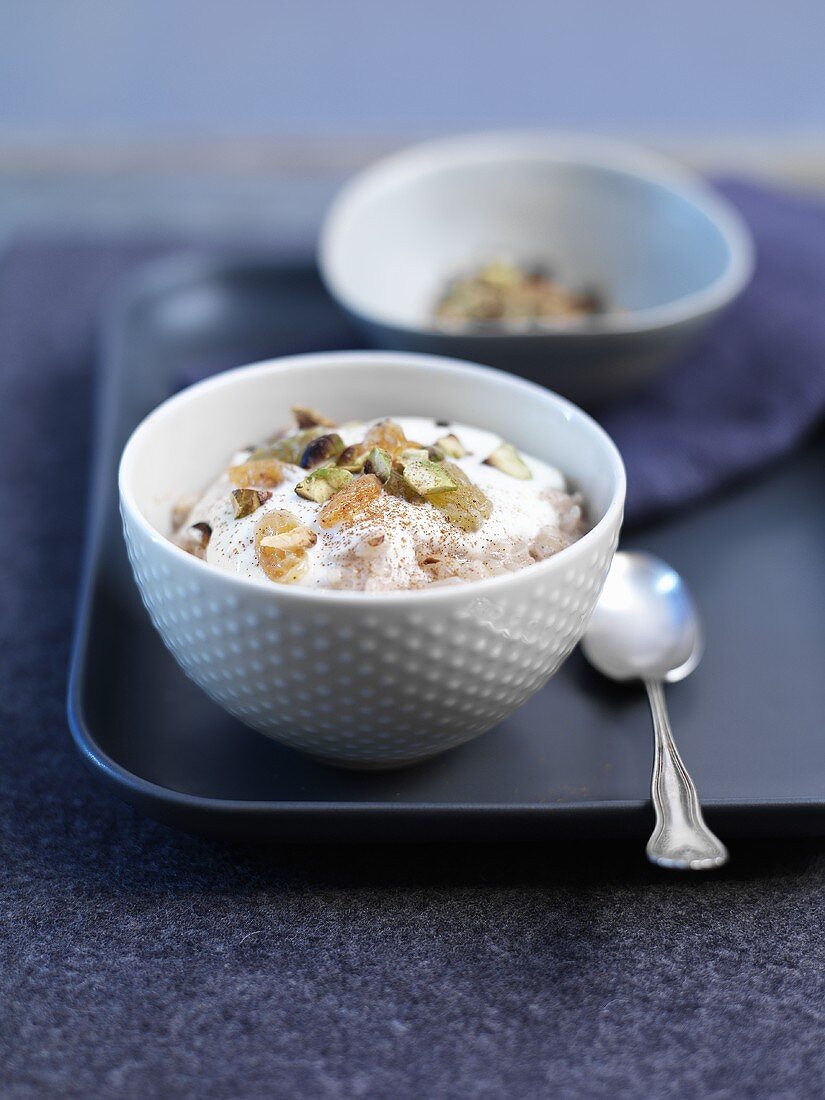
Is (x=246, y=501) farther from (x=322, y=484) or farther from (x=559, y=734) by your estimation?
(x=559, y=734)

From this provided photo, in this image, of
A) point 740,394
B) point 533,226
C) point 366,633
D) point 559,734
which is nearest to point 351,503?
point 366,633

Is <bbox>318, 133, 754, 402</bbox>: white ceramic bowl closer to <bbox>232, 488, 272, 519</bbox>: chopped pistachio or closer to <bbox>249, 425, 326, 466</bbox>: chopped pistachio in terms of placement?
<bbox>249, 425, 326, 466</bbox>: chopped pistachio

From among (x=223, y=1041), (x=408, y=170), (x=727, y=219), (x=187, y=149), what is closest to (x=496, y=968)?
(x=223, y=1041)

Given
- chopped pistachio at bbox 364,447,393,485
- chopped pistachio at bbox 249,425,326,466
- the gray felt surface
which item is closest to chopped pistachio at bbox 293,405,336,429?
chopped pistachio at bbox 249,425,326,466

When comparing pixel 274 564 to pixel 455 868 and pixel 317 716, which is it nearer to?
pixel 317 716

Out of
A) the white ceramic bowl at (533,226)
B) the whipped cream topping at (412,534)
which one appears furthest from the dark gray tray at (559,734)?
the white ceramic bowl at (533,226)

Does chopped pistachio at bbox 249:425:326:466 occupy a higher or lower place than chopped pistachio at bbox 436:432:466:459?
lower

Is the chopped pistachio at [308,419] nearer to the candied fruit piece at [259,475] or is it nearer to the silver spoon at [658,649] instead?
the candied fruit piece at [259,475]
